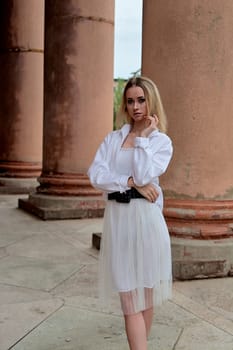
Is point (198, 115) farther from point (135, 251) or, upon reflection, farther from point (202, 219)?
point (135, 251)

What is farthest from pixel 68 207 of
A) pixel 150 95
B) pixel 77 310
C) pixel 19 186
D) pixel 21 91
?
pixel 150 95

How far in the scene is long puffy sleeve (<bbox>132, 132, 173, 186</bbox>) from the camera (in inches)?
120

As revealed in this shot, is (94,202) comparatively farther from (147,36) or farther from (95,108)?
(147,36)

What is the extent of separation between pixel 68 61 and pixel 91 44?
1.66 ft

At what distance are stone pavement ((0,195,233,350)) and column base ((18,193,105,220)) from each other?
2241mm

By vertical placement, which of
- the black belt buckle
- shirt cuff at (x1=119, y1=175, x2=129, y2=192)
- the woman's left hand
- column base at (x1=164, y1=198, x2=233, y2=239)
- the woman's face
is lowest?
column base at (x1=164, y1=198, x2=233, y2=239)

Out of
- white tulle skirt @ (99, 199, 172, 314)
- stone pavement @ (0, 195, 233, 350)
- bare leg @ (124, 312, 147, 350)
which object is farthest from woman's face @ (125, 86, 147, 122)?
stone pavement @ (0, 195, 233, 350)

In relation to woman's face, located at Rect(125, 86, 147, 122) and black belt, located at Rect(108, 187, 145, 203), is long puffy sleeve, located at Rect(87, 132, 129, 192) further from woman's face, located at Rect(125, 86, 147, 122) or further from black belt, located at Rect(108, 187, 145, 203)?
woman's face, located at Rect(125, 86, 147, 122)

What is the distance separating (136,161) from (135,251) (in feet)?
1.73

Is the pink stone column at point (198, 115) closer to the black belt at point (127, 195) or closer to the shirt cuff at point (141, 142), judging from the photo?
the black belt at point (127, 195)

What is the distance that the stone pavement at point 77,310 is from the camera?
12.3ft

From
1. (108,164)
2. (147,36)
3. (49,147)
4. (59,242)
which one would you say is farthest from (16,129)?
(108,164)

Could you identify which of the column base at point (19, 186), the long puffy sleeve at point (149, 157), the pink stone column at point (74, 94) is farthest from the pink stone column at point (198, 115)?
the column base at point (19, 186)

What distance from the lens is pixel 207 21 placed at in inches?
216
